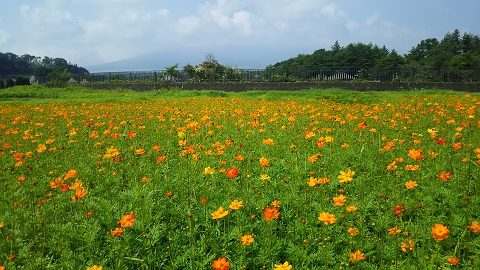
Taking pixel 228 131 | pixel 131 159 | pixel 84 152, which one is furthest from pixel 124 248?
pixel 228 131

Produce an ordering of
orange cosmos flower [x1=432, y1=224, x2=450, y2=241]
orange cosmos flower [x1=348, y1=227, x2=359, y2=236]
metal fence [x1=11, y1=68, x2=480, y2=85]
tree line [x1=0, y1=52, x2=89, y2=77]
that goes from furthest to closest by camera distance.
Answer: tree line [x1=0, y1=52, x2=89, y2=77]
metal fence [x1=11, y1=68, x2=480, y2=85]
orange cosmos flower [x1=348, y1=227, x2=359, y2=236]
orange cosmos flower [x1=432, y1=224, x2=450, y2=241]

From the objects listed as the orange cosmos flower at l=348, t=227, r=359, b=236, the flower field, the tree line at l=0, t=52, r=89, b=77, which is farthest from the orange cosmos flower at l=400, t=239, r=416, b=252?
the tree line at l=0, t=52, r=89, b=77

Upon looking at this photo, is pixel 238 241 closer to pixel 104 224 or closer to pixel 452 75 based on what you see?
pixel 104 224

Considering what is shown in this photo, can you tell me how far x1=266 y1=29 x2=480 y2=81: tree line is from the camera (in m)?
23.0

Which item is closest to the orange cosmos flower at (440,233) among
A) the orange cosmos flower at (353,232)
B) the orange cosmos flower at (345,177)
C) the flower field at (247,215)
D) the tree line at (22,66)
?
the flower field at (247,215)

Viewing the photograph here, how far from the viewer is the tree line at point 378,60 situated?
2300 cm

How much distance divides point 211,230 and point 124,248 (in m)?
0.57

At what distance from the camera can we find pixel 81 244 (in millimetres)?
2287

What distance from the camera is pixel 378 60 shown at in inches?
1276

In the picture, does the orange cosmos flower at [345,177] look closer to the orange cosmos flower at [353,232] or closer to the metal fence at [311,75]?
the orange cosmos flower at [353,232]

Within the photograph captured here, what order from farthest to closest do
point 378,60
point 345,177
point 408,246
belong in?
point 378,60
point 345,177
point 408,246

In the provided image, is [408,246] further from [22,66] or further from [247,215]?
[22,66]

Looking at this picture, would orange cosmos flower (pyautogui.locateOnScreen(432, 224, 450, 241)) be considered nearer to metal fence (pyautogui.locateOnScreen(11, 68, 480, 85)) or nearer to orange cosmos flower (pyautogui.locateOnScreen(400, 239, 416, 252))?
orange cosmos flower (pyautogui.locateOnScreen(400, 239, 416, 252))

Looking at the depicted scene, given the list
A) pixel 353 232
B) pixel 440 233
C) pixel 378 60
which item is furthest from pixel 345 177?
pixel 378 60
